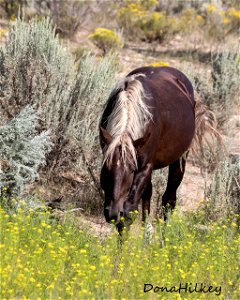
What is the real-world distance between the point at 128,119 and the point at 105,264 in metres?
1.34

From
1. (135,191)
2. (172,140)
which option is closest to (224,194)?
(172,140)

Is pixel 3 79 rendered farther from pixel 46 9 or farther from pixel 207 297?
pixel 46 9

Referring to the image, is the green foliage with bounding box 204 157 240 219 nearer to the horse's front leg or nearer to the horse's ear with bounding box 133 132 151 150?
the horse's front leg

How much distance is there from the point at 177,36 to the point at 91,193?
13.3 metres

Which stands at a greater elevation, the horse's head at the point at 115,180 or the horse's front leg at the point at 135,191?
the horse's head at the point at 115,180

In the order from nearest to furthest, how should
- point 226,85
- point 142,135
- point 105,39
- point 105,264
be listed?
point 105,264 → point 142,135 → point 226,85 → point 105,39

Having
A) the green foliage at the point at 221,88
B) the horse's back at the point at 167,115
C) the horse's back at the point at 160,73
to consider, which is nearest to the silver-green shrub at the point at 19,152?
the horse's back at the point at 167,115

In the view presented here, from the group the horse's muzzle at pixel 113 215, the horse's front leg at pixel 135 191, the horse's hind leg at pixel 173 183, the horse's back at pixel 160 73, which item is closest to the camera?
the horse's muzzle at pixel 113 215

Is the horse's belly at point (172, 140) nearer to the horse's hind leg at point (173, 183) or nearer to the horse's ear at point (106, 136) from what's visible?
the horse's hind leg at point (173, 183)

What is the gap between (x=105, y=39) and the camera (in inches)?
618

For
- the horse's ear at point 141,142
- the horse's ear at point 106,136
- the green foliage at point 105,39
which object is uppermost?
the horse's ear at point 106,136

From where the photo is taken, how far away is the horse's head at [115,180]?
16.9ft

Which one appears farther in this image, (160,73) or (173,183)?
(173,183)

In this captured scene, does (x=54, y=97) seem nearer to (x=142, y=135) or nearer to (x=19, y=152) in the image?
(x=19, y=152)
